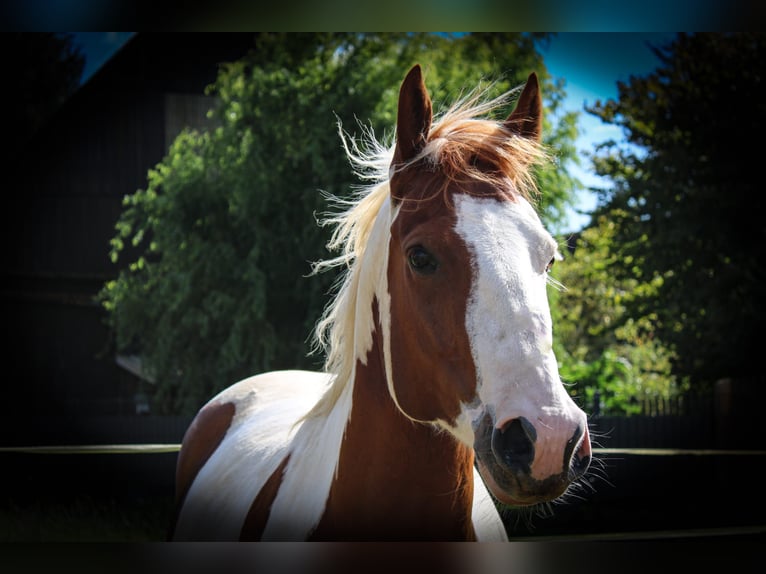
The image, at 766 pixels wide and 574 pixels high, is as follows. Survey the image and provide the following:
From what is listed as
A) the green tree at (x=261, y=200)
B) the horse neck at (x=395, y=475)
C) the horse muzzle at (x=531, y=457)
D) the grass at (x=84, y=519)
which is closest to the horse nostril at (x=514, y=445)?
the horse muzzle at (x=531, y=457)

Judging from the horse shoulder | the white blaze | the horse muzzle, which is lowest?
the horse shoulder

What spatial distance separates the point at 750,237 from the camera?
5949 millimetres

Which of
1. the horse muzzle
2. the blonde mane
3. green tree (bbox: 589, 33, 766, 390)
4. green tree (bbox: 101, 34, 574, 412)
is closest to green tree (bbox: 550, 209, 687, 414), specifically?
green tree (bbox: 589, 33, 766, 390)

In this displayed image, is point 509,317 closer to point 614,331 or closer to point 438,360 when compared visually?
point 438,360

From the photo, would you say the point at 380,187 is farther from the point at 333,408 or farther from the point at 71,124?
the point at 71,124

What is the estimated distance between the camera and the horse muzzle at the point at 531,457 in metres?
1.20

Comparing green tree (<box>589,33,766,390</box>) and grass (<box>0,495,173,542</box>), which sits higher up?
green tree (<box>589,33,766,390</box>)

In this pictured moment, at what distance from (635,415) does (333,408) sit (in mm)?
5468

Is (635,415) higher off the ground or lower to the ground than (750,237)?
lower

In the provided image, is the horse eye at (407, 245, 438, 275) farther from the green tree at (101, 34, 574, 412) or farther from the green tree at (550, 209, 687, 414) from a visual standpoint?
the green tree at (101, 34, 574, 412)

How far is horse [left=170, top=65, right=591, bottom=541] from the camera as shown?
49.5 inches

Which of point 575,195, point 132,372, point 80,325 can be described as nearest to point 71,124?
point 80,325

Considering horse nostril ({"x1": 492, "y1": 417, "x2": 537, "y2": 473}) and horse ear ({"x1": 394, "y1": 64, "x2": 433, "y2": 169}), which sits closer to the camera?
horse nostril ({"x1": 492, "y1": 417, "x2": 537, "y2": 473})

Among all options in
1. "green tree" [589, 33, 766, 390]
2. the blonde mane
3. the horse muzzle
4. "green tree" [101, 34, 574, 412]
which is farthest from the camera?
"green tree" [101, 34, 574, 412]
